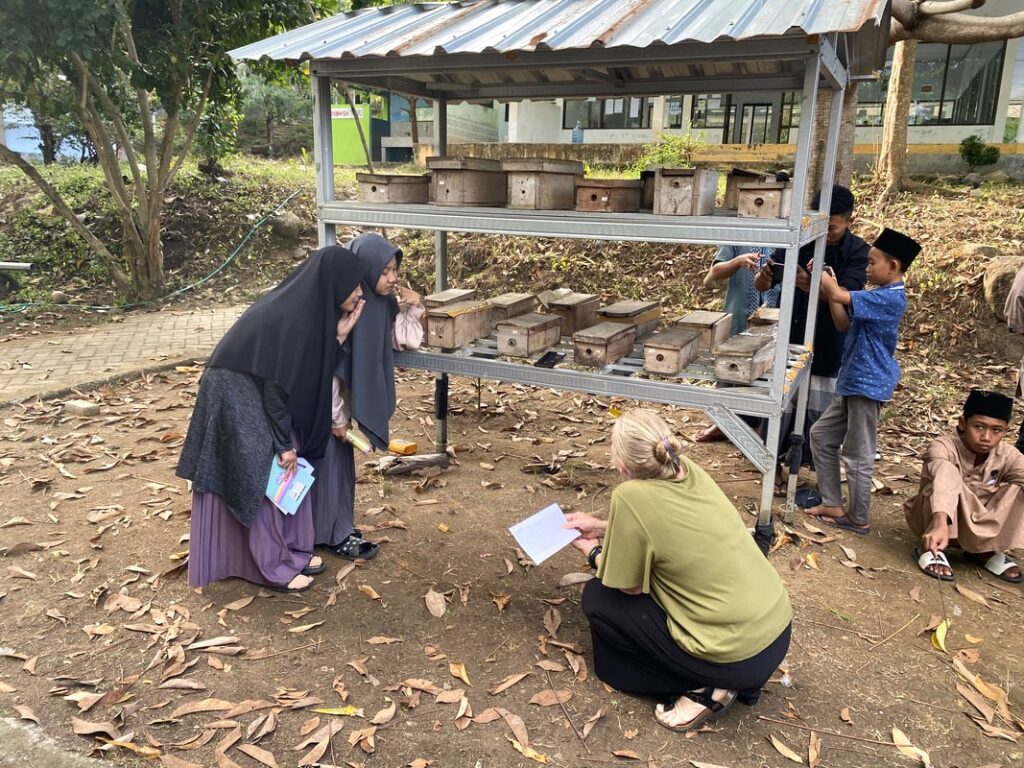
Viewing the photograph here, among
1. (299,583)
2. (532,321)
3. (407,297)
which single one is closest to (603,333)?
(532,321)

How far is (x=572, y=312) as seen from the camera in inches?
206

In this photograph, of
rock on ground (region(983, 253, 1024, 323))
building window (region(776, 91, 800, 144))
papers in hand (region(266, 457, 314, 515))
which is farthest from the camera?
building window (region(776, 91, 800, 144))

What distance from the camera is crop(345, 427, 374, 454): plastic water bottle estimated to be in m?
4.34

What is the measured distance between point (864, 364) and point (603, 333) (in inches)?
63.9

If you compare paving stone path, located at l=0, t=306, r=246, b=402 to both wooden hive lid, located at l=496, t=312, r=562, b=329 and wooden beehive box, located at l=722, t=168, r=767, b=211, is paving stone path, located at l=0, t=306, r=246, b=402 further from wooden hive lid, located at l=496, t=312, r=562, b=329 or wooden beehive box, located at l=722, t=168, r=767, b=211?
wooden beehive box, located at l=722, t=168, r=767, b=211

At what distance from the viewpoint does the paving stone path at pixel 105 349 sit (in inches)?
301

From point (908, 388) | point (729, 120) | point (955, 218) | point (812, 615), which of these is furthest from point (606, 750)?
point (729, 120)

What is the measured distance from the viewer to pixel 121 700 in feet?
11.0

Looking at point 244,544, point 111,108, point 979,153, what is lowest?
point 244,544

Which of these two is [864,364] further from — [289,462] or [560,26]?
[289,462]

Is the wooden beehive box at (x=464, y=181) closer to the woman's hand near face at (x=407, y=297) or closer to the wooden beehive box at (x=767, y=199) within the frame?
the woman's hand near face at (x=407, y=297)

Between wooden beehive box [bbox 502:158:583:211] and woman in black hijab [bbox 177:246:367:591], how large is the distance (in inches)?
40.8

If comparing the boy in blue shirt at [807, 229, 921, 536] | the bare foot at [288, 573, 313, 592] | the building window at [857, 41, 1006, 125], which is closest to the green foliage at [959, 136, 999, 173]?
the building window at [857, 41, 1006, 125]

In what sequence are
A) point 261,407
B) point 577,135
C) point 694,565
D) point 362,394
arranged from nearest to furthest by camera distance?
point 694,565 < point 261,407 < point 362,394 < point 577,135
